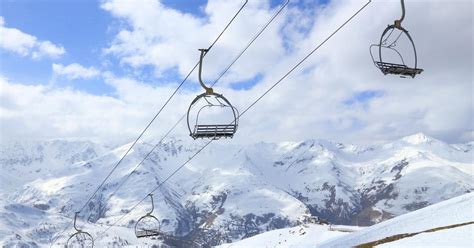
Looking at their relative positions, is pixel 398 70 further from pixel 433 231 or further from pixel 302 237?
pixel 302 237

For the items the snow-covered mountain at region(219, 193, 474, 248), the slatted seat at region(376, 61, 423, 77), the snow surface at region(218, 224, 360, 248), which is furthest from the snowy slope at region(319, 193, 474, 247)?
the snow surface at region(218, 224, 360, 248)

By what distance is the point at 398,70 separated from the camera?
1931 centimetres

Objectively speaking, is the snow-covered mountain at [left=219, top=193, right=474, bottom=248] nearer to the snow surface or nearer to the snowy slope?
the snowy slope

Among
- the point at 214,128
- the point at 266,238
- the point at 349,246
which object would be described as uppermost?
the point at 266,238

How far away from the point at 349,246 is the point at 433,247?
47.4 ft

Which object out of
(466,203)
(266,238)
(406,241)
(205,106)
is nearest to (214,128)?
(205,106)

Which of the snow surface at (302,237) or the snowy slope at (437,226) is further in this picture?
the snow surface at (302,237)

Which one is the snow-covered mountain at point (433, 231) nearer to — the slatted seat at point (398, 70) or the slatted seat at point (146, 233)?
the slatted seat at point (398, 70)

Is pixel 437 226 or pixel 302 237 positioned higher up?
pixel 302 237

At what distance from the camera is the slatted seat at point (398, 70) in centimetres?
1900

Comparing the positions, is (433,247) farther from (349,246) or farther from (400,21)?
(349,246)

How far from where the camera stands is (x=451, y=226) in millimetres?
30203

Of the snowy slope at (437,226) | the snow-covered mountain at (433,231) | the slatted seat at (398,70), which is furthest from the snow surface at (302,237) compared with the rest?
the slatted seat at (398,70)

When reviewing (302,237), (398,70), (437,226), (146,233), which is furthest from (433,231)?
(302,237)
